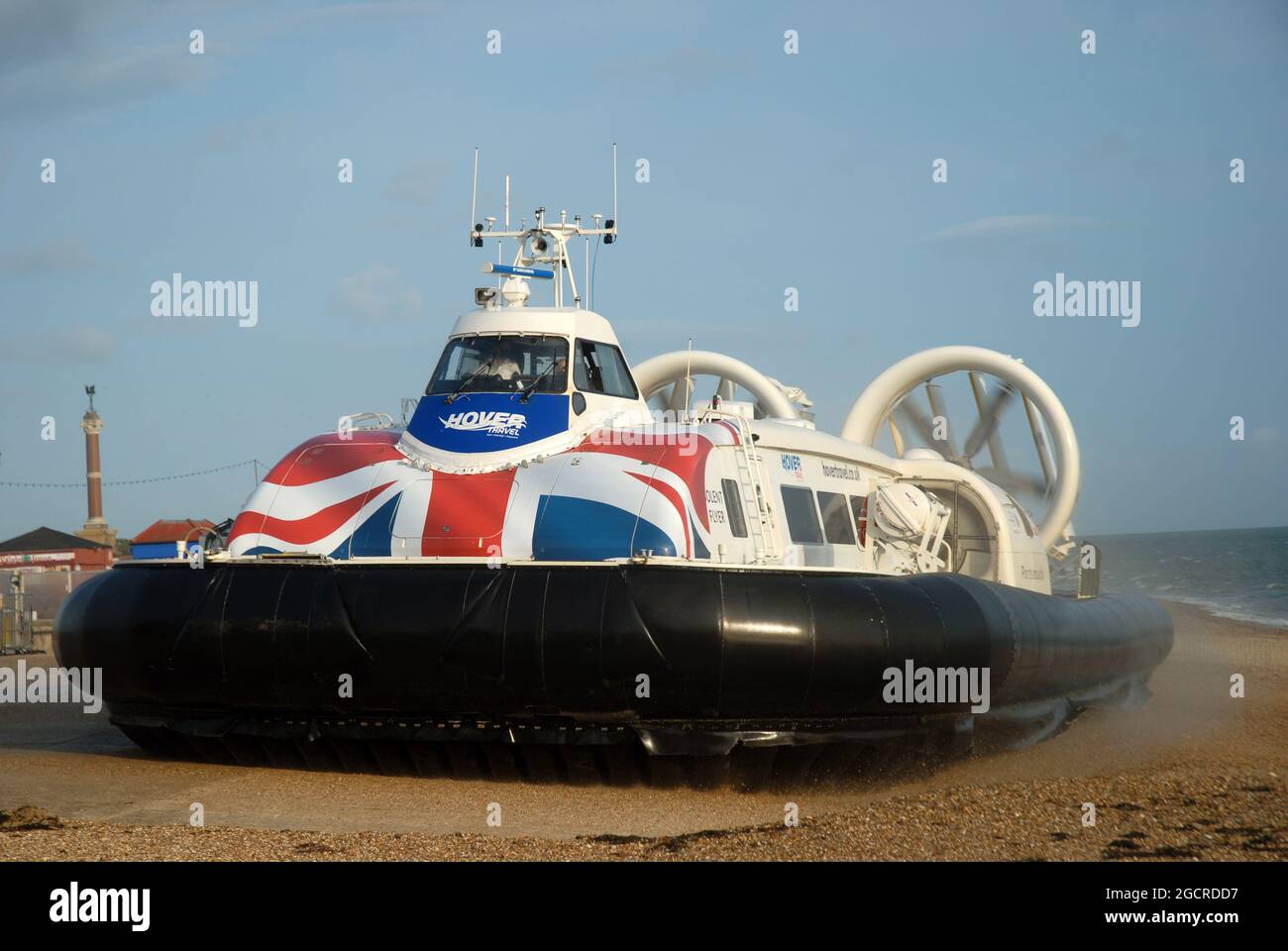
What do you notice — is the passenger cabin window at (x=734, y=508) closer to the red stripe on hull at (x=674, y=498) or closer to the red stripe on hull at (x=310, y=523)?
the red stripe on hull at (x=674, y=498)

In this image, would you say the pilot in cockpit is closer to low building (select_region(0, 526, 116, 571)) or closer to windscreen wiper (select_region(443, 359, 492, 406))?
windscreen wiper (select_region(443, 359, 492, 406))

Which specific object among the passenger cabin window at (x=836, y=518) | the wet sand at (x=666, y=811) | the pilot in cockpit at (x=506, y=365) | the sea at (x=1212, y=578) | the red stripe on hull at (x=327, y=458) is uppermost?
the pilot in cockpit at (x=506, y=365)

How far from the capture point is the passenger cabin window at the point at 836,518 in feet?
34.6

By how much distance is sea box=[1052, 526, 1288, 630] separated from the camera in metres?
32.6

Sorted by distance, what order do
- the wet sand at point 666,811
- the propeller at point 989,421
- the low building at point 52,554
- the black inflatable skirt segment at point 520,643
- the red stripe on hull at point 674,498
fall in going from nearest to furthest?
1. the wet sand at point 666,811
2. the black inflatable skirt segment at point 520,643
3. the red stripe on hull at point 674,498
4. the propeller at point 989,421
5. the low building at point 52,554

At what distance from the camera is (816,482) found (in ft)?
34.7

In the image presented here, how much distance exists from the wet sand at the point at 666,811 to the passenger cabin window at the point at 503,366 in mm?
2644

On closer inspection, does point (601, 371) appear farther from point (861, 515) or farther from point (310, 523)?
point (861, 515)

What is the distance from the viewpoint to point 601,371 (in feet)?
33.1

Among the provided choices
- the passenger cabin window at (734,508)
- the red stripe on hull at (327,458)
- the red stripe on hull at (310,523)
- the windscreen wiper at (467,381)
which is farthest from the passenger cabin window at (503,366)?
the passenger cabin window at (734,508)

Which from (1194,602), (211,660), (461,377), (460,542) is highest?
(461,377)
